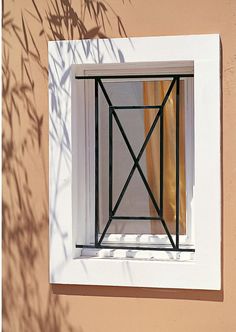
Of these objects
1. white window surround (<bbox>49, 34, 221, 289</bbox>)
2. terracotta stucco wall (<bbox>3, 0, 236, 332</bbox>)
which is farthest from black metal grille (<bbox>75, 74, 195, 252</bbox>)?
terracotta stucco wall (<bbox>3, 0, 236, 332</bbox>)

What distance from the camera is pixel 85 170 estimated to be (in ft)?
15.3

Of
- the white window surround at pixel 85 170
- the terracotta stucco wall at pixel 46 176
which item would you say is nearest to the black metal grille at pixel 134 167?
the white window surround at pixel 85 170

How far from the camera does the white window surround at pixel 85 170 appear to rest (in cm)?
426

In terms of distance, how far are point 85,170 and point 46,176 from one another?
0.99 ft

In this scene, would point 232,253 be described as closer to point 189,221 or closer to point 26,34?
point 189,221

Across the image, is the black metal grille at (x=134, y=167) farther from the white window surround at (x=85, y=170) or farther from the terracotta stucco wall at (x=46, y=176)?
the terracotta stucco wall at (x=46, y=176)

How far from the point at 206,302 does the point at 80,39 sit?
2.02 metres

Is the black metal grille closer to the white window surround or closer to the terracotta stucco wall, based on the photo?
the white window surround

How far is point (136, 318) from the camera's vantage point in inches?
175

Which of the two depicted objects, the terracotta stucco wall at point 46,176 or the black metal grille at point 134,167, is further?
the black metal grille at point 134,167

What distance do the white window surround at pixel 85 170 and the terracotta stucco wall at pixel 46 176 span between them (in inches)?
2.7

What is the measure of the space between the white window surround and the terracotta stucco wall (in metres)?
0.07

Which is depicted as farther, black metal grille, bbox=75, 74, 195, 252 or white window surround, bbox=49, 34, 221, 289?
black metal grille, bbox=75, 74, 195, 252

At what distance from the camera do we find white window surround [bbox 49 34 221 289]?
4258 mm
